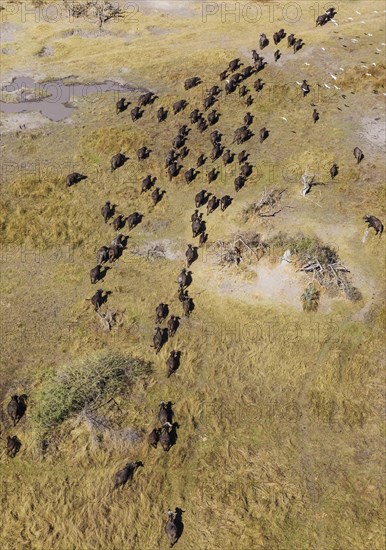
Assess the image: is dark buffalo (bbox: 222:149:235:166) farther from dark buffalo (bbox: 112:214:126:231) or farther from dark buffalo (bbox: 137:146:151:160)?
dark buffalo (bbox: 112:214:126:231)

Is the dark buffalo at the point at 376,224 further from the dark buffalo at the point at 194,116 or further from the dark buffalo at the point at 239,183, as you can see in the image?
the dark buffalo at the point at 194,116

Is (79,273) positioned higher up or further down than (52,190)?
further down

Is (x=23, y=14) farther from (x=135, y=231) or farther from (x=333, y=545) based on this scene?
(x=333, y=545)

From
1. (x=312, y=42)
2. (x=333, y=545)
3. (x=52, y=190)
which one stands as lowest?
(x=333, y=545)

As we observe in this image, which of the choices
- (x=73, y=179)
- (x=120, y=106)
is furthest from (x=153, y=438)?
(x=120, y=106)

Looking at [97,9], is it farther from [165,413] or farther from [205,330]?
[165,413]

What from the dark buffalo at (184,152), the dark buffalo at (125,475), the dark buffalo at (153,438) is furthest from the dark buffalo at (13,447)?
the dark buffalo at (184,152)

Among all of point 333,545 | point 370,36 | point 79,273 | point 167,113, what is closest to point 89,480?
point 333,545
